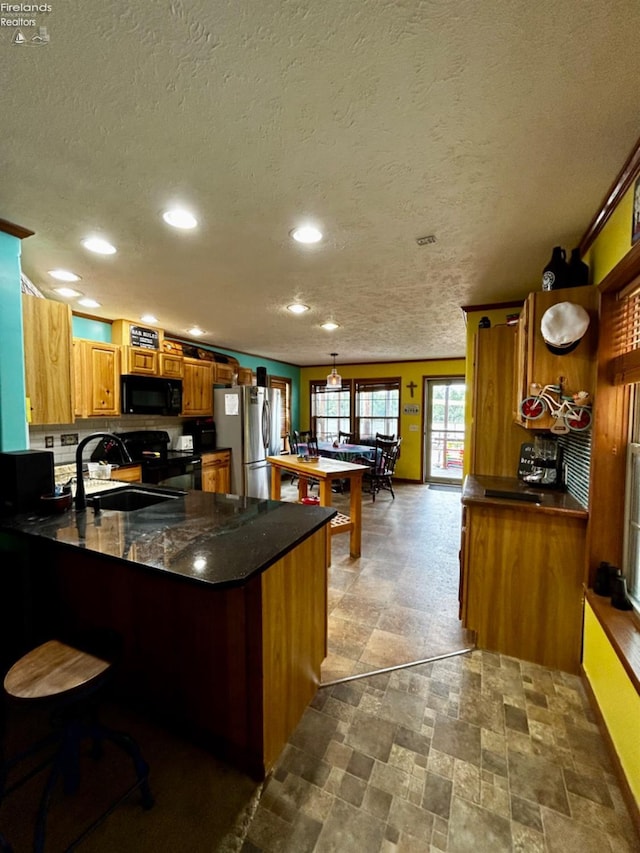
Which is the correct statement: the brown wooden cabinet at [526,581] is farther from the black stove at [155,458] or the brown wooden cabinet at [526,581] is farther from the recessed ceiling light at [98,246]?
the black stove at [155,458]

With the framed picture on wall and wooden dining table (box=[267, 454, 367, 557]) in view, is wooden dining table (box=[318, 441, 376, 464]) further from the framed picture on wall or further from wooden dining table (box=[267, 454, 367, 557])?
the framed picture on wall

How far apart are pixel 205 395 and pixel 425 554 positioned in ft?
11.8

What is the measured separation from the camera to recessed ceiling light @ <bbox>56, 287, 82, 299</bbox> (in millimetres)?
2902

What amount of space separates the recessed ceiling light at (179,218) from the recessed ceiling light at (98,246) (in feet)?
1.83

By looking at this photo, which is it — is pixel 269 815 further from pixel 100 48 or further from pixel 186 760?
pixel 100 48

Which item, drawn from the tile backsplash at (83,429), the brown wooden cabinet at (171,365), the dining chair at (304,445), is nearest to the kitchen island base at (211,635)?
the tile backsplash at (83,429)

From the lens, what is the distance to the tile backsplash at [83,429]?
3.45 meters

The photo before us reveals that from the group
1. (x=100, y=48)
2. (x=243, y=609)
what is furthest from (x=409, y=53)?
(x=243, y=609)

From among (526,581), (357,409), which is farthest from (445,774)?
(357,409)

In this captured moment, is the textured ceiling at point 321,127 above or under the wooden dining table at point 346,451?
above

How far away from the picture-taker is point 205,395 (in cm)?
499

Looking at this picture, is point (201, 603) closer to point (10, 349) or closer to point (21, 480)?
point (21, 480)

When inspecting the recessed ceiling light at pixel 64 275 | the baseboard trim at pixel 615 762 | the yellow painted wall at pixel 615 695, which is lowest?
the baseboard trim at pixel 615 762

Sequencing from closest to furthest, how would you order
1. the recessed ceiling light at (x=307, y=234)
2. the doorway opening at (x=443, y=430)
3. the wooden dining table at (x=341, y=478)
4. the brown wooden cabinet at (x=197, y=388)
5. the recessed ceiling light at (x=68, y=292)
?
the recessed ceiling light at (x=307, y=234), the recessed ceiling light at (x=68, y=292), the wooden dining table at (x=341, y=478), the brown wooden cabinet at (x=197, y=388), the doorway opening at (x=443, y=430)
